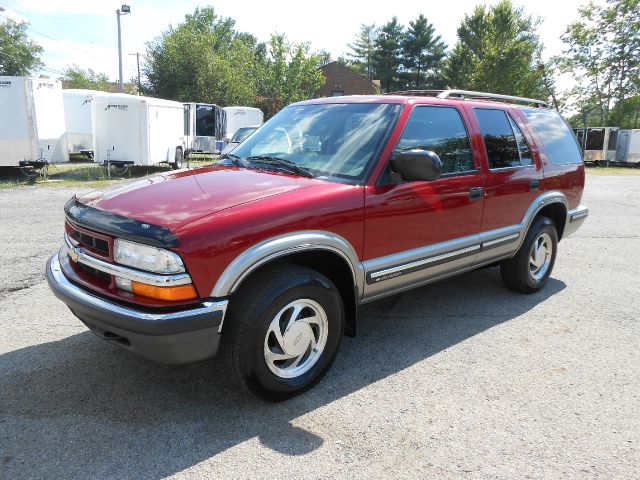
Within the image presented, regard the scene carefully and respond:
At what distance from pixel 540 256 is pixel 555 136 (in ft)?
4.24

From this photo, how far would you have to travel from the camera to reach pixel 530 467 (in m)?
2.50

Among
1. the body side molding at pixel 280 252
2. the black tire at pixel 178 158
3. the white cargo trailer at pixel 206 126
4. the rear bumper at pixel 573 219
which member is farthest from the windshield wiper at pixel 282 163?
the white cargo trailer at pixel 206 126

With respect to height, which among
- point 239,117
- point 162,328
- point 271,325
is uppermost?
point 239,117

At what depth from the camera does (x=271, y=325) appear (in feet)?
9.37

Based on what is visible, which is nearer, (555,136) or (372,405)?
(372,405)

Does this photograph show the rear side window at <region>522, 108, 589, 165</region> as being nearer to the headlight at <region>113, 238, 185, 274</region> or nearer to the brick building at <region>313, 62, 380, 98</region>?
the headlight at <region>113, 238, 185, 274</region>

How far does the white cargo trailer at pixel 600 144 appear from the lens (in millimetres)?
30812

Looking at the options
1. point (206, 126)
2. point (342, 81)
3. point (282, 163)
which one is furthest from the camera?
point (342, 81)

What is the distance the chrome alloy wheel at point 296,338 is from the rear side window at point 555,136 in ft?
10.8

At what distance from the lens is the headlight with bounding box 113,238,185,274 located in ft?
8.13

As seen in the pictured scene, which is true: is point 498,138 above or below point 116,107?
below

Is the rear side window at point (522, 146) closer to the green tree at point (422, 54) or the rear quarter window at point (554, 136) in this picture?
the rear quarter window at point (554, 136)

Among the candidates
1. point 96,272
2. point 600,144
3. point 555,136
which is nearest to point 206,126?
point 555,136

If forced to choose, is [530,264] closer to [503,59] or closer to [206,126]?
[206,126]
